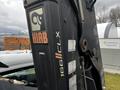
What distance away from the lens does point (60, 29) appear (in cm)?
194

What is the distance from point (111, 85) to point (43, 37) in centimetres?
680

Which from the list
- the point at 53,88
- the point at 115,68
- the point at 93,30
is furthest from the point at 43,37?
the point at 115,68

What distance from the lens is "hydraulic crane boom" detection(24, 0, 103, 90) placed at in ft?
6.36

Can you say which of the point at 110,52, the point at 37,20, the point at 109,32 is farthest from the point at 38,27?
the point at 109,32

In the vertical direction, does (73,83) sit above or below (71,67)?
below

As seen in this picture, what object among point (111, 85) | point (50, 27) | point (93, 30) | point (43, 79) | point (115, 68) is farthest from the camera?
point (115, 68)

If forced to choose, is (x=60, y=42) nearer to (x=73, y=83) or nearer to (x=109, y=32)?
(x=73, y=83)

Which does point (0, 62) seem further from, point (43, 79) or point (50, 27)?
point (50, 27)

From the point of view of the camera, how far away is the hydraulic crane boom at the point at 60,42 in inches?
76.3

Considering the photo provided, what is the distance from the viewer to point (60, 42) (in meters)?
1.94

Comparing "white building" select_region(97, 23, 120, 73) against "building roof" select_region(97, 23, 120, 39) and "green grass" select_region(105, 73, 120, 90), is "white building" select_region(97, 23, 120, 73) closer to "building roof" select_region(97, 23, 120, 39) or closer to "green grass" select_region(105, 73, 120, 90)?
"building roof" select_region(97, 23, 120, 39)

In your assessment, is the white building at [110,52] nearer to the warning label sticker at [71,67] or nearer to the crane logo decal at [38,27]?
the warning label sticker at [71,67]

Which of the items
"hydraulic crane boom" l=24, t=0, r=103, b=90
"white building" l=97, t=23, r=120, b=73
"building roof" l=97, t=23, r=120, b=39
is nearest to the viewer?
"hydraulic crane boom" l=24, t=0, r=103, b=90

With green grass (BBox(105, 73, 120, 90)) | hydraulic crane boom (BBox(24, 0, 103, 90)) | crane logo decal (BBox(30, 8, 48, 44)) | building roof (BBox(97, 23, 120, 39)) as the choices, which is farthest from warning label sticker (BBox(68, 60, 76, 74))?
building roof (BBox(97, 23, 120, 39))
